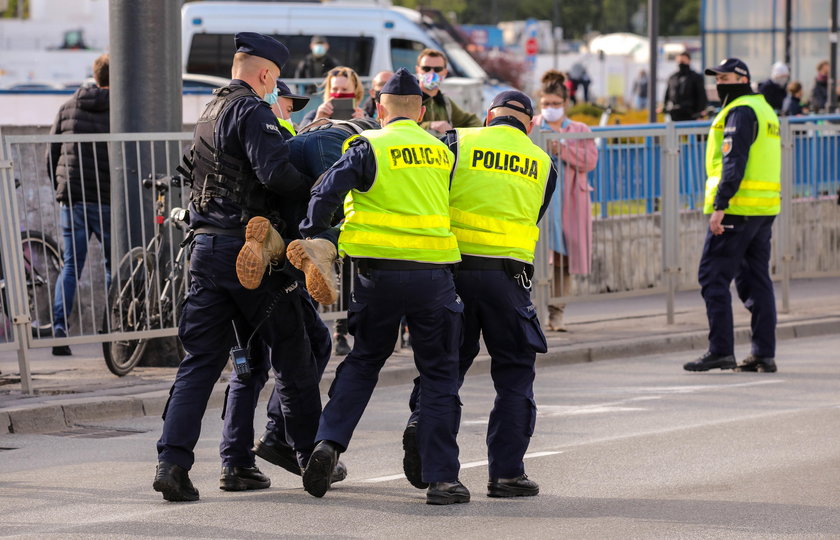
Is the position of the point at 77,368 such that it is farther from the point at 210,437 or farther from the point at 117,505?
the point at 117,505

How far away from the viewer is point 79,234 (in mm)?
10578

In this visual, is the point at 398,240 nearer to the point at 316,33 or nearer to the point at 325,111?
the point at 325,111

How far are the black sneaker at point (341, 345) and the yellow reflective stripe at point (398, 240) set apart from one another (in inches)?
185

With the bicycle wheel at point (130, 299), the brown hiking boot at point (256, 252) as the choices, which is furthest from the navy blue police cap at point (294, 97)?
the bicycle wheel at point (130, 299)

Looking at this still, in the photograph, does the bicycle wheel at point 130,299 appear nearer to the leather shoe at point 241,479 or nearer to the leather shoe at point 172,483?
the leather shoe at point 241,479

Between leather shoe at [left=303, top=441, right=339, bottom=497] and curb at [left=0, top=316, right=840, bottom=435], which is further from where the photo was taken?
curb at [left=0, top=316, right=840, bottom=435]

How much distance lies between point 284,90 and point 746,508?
309 centimetres

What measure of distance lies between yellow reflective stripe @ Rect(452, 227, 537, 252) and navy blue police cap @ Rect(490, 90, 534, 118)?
606 mm

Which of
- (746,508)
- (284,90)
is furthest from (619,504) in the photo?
(284,90)

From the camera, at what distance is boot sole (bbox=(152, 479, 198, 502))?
6672mm

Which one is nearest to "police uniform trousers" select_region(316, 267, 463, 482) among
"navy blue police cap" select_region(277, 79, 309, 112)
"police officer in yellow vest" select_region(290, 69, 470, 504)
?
"police officer in yellow vest" select_region(290, 69, 470, 504)

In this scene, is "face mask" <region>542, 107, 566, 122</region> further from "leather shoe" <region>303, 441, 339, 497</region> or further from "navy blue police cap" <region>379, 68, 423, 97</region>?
"leather shoe" <region>303, 441, 339, 497</region>

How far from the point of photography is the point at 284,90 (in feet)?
25.7

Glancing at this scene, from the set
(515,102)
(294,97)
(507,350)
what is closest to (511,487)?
(507,350)
